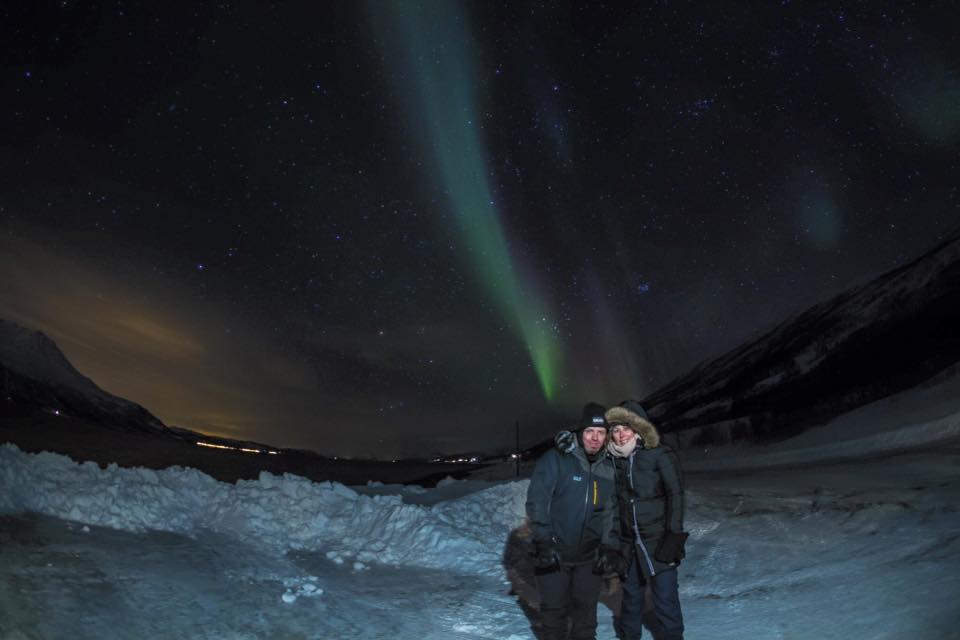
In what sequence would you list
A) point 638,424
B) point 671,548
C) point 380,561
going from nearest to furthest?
point 671,548 → point 638,424 → point 380,561

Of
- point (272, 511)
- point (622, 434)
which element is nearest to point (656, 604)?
point (622, 434)

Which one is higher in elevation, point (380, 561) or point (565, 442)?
point (565, 442)

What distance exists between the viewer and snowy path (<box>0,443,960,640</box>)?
553cm

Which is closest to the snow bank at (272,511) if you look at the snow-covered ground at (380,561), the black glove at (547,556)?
the snow-covered ground at (380,561)

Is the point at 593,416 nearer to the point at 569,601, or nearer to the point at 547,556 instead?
the point at 547,556

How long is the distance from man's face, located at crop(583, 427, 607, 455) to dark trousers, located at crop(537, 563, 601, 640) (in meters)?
1.00

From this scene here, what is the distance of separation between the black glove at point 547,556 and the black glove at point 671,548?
0.90m

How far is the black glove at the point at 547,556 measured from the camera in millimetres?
4738

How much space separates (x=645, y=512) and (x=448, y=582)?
4.17 meters

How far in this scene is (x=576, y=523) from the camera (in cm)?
497

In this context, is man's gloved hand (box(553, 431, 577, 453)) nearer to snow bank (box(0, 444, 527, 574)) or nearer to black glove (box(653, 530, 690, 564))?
black glove (box(653, 530, 690, 564))

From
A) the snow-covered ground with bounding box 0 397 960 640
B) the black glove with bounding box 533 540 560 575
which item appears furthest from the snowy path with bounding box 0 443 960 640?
the black glove with bounding box 533 540 560 575

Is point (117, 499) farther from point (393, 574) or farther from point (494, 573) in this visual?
point (494, 573)

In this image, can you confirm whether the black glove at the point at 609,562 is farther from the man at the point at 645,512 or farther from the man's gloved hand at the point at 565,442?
the man's gloved hand at the point at 565,442
